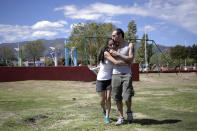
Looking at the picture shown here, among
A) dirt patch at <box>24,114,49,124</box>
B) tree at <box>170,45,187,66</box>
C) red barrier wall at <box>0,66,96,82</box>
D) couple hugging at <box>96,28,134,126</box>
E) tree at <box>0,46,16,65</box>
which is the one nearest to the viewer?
couple hugging at <box>96,28,134,126</box>

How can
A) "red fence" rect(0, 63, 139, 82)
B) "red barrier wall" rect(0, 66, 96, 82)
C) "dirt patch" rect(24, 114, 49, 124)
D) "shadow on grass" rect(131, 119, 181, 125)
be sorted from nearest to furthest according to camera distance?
"shadow on grass" rect(131, 119, 181, 125) → "dirt patch" rect(24, 114, 49, 124) → "red fence" rect(0, 63, 139, 82) → "red barrier wall" rect(0, 66, 96, 82)

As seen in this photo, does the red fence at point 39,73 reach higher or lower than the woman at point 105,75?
lower

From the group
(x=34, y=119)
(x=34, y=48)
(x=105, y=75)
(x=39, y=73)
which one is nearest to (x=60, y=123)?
(x=34, y=119)

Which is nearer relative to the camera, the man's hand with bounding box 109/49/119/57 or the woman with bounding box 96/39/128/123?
the man's hand with bounding box 109/49/119/57

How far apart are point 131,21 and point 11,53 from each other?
46855 mm

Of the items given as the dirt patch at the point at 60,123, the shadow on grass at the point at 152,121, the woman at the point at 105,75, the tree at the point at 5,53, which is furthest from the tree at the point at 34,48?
the shadow on grass at the point at 152,121

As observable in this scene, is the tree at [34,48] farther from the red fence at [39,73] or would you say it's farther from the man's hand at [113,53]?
the man's hand at [113,53]

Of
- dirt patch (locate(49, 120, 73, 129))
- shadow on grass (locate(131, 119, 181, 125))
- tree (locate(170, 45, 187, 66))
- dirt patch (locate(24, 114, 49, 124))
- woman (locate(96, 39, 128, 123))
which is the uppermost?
tree (locate(170, 45, 187, 66))

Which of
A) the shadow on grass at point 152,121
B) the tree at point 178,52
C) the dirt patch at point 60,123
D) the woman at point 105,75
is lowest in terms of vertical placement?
the dirt patch at point 60,123

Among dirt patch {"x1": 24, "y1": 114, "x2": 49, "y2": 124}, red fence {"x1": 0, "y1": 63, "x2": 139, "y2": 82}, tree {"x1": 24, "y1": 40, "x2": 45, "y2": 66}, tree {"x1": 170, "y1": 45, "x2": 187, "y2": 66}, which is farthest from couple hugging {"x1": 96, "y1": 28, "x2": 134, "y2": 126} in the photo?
tree {"x1": 24, "y1": 40, "x2": 45, "y2": 66}

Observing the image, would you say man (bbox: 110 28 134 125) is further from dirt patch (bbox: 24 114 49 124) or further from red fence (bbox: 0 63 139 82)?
red fence (bbox: 0 63 139 82)

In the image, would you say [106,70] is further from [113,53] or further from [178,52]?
[178,52]

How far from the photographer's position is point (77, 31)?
35.2 meters

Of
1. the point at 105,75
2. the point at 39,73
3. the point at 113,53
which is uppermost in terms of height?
the point at 113,53
